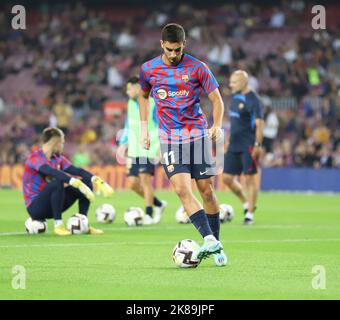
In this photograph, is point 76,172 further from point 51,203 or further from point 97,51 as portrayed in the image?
point 97,51

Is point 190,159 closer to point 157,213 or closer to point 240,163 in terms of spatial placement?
point 157,213

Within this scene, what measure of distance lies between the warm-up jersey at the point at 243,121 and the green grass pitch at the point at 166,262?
1.40 meters

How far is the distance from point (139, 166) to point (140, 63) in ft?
59.6

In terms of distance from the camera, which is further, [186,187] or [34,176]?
[34,176]

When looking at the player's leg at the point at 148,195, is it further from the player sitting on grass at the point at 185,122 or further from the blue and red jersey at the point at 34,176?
the player sitting on grass at the point at 185,122

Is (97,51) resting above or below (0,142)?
above

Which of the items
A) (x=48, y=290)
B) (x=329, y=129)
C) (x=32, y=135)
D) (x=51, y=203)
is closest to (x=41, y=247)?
(x=51, y=203)

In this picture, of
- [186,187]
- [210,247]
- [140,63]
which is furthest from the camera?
[140,63]

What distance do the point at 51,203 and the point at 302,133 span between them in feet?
53.8

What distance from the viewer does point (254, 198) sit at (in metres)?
16.0

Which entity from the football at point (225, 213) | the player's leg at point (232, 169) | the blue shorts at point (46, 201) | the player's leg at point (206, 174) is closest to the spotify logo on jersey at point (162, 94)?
the player's leg at point (206, 174)

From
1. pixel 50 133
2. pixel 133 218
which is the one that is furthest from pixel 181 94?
pixel 133 218

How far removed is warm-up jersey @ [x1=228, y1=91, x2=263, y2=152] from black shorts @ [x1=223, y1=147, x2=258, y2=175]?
100 mm

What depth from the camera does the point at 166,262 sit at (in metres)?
10.4
